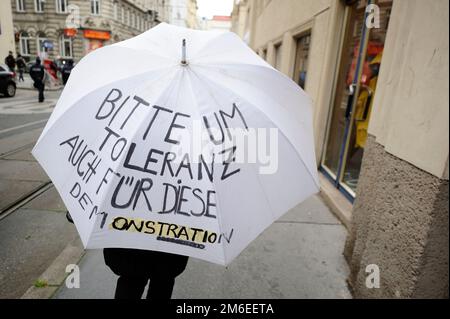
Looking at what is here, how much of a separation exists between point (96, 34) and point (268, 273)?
34560mm

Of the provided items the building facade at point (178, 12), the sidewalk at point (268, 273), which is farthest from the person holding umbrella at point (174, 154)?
the building facade at point (178, 12)

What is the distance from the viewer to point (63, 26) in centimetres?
3000

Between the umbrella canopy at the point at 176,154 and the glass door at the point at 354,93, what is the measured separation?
3054mm

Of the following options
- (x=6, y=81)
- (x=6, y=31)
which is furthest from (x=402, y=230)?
(x=6, y=31)

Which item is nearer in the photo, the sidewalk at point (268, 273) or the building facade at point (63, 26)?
the sidewalk at point (268, 273)

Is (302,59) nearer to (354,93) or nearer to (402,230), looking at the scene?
(354,93)

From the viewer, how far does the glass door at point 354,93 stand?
412 cm

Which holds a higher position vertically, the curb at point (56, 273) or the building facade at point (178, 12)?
the building facade at point (178, 12)

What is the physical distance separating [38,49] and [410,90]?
35826 mm

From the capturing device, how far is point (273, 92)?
158 centimetres

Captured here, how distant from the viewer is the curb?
2.58m

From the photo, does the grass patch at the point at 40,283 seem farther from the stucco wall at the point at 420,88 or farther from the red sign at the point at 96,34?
the red sign at the point at 96,34
